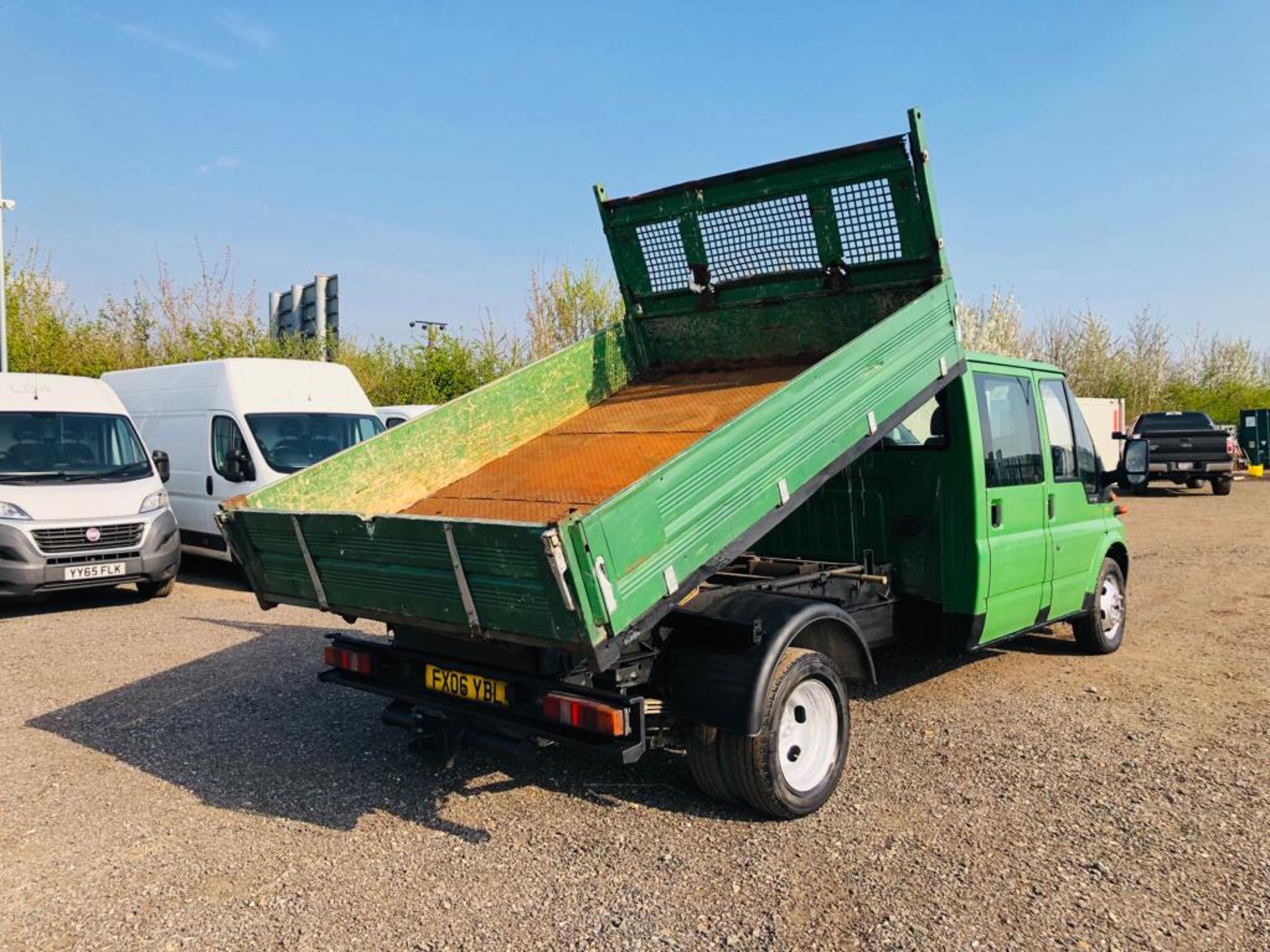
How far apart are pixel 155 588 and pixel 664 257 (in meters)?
7.09

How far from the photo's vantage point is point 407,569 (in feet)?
12.4

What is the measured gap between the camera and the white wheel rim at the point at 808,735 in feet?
13.8

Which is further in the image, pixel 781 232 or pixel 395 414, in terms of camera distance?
pixel 395 414

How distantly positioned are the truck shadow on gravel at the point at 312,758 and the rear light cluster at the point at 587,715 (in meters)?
0.73

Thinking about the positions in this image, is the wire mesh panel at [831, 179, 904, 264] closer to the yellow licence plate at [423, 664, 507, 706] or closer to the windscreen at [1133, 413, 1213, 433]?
the yellow licence plate at [423, 664, 507, 706]

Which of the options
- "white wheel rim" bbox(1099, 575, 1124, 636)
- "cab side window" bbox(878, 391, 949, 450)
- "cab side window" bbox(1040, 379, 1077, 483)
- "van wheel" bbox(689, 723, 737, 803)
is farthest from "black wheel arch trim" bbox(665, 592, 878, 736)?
"white wheel rim" bbox(1099, 575, 1124, 636)

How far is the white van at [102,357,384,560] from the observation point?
1084 cm

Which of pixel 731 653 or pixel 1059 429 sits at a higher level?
pixel 1059 429

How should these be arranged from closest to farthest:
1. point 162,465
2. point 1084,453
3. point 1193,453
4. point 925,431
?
point 925,431, point 1084,453, point 162,465, point 1193,453

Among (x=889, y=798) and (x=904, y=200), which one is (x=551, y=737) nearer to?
(x=889, y=798)

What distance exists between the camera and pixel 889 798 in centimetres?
437

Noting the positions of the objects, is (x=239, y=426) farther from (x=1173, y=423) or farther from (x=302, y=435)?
(x=1173, y=423)

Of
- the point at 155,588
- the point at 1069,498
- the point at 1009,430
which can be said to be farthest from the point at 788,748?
the point at 155,588

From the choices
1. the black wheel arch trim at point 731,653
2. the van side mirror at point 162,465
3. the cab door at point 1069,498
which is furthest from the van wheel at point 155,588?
the cab door at point 1069,498
